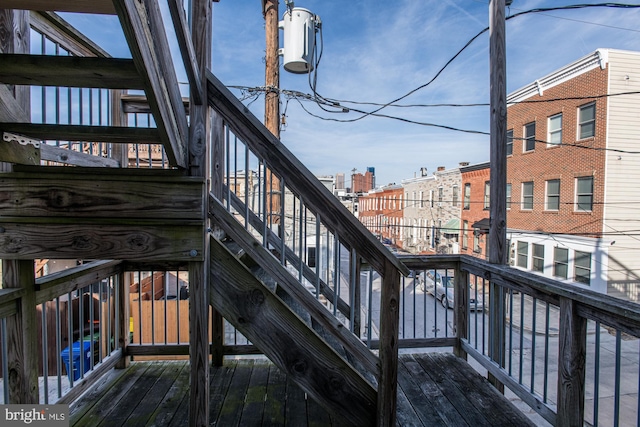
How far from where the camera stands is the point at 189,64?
1.42 m

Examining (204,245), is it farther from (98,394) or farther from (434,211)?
(434,211)

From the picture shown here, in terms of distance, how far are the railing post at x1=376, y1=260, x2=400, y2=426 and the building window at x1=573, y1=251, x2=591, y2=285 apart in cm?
1085

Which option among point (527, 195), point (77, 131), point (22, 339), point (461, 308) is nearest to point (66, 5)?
point (77, 131)

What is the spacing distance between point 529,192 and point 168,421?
514 inches

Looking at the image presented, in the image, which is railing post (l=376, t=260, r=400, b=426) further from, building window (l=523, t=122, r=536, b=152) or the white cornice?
building window (l=523, t=122, r=536, b=152)

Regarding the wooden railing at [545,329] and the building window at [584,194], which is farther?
the building window at [584,194]

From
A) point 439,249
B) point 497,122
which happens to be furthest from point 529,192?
point 497,122

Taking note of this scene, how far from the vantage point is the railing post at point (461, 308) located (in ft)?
9.42

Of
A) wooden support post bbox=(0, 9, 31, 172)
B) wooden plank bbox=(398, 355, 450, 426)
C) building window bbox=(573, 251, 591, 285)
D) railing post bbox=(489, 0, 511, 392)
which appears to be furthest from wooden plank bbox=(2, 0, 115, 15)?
building window bbox=(573, 251, 591, 285)

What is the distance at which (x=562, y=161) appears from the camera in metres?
10.4

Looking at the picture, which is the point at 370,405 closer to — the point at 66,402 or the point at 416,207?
the point at 66,402

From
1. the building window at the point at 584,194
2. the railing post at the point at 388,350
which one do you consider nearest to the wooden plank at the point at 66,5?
the railing post at the point at 388,350

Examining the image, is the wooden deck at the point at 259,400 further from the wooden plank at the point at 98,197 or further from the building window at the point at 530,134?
the building window at the point at 530,134

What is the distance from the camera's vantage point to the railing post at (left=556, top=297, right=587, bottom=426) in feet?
5.50
